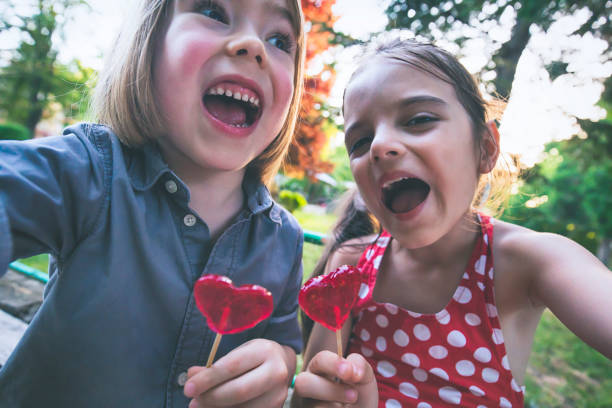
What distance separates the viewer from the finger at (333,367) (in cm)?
76

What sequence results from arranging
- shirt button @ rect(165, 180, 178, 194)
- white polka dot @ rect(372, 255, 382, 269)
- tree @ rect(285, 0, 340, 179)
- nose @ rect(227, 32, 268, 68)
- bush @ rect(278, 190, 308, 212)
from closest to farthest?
nose @ rect(227, 32, 268, 68) < shirt button @ rect(165, 180, 178, 194) < white polka dot @ rect(372, 255, 382, 269) < tree @ rect(285, 0, 340, 179) < bush @ rect(278, 190, 308, 212)

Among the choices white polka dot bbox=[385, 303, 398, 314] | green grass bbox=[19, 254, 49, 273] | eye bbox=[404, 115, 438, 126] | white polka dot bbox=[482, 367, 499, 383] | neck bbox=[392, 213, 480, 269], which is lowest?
green grass bbox=[19, 254, 49, 273]

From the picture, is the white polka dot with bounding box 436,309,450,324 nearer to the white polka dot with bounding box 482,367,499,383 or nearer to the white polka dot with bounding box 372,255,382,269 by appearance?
the white polka dot with bounding box 482,367,499,383

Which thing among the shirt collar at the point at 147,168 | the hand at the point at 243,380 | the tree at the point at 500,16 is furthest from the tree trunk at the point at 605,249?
the shirt collar at the point at 147,168

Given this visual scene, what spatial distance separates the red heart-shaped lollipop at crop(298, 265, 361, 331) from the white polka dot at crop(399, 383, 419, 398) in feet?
1.85

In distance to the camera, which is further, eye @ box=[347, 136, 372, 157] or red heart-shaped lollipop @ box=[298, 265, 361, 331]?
eye @ box=[347, 136, 372, 157]

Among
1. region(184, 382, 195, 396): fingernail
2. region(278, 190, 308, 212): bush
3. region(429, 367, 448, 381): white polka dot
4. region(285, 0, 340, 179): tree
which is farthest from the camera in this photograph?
region(278, 190, 308, 212): bush

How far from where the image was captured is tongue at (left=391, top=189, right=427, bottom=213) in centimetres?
118

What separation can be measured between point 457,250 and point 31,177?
1367 millimetres

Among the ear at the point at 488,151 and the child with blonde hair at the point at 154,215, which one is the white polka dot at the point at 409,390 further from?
the ear at the point at 488,151

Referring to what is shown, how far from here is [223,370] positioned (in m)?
0.76

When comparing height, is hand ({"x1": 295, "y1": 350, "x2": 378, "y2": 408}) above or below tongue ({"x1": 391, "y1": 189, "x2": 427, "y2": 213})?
below

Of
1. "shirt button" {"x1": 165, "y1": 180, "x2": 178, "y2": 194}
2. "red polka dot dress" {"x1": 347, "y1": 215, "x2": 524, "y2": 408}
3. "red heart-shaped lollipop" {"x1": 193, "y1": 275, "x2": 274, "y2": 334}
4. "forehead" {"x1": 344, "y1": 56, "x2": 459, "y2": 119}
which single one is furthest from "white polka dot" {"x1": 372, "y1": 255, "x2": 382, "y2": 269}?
"shirt button" {"x1": 165, "y1": 180, "x2": 178, "y2": 194}

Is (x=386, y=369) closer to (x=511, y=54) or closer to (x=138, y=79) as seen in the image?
(x=138, y=79)
